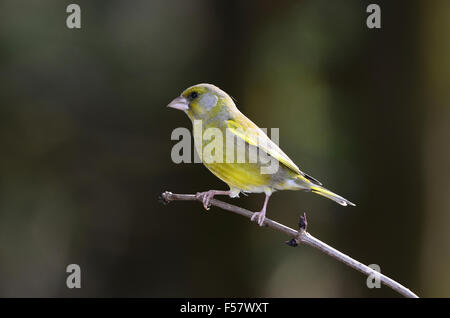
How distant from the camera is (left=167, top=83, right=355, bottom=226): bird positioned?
3.51m

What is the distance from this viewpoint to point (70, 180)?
373 inches

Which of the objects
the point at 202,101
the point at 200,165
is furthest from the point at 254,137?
the point at 200,165

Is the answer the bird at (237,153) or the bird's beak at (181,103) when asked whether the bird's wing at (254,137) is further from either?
the bird's beak at (181,103)

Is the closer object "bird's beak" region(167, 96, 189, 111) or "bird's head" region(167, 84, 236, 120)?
"bird's beak" region(167, 96, 189, 111)

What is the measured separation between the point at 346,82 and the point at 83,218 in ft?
15.3

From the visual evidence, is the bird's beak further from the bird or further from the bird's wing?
the bird's wing

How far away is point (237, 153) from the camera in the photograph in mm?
3605

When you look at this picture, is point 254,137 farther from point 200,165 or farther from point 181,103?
point 200,165

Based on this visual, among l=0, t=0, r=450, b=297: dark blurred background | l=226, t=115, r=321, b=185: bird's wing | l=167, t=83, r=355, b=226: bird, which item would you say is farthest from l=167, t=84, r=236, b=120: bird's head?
l=0, t=0, r=450, b=297: dark blurred background

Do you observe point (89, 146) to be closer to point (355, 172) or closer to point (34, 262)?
point (34, 262)

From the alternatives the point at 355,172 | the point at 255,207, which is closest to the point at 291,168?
the point at 255,207

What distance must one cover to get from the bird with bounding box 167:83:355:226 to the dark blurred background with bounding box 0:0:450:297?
9.16 feet

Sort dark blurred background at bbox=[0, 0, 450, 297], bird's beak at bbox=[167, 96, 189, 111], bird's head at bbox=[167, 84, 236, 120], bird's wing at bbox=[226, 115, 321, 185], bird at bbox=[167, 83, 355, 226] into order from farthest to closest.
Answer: dark blurred background at bbox=[0, 0, 450, 297], bird's head at bbox=[167, 84, 236, 120], bird's beak at bbox=[167, 96, 189, 111], bird's wing at bbox=[226, 115, 321, 185], bird at bbox=[167, 83, 355, 226]

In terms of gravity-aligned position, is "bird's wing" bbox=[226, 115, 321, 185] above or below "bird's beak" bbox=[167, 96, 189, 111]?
below
